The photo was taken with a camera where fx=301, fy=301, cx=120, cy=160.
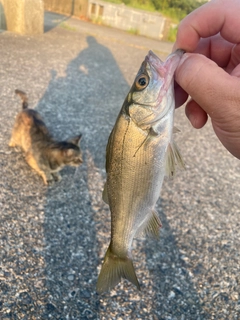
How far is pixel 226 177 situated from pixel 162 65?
374 centimetres

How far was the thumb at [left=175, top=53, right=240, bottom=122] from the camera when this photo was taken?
177 cm

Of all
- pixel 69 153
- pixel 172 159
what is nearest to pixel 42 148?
pixel 69 153

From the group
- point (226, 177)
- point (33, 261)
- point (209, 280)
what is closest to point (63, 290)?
point (33, 261)

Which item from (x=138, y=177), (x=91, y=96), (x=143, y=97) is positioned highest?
(x=143, y=97)

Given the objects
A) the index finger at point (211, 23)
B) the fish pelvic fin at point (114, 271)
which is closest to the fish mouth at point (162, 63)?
the index finger at point (211, 23)

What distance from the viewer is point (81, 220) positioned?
3.50 m

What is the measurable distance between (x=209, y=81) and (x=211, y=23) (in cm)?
65

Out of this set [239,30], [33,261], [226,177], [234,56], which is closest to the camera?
[239,30]

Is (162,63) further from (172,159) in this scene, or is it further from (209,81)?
(172,159)

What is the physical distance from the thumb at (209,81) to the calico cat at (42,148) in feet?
7.23

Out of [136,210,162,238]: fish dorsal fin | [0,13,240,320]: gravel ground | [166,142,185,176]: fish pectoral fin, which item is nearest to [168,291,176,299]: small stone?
[0,13,240,320]: gravel ground

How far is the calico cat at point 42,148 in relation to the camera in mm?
3816

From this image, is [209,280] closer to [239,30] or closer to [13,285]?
[13,285]

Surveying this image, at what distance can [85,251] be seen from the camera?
314cm
